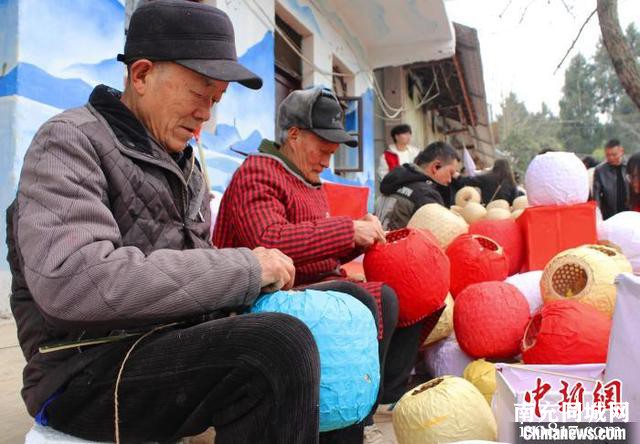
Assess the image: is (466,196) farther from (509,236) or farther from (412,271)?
(412,271)

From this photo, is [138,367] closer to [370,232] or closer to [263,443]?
[263,443]

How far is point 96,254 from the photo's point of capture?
1.13 metres

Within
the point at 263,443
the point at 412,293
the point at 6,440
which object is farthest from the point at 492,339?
the point at 6,440

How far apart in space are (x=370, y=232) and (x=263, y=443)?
1150 mm

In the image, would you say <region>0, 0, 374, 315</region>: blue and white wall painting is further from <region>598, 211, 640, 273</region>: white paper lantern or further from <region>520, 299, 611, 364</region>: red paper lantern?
<region>598, 211, 640, 273</region>: white paper lantern

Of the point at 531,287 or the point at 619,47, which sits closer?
the point at 531,287

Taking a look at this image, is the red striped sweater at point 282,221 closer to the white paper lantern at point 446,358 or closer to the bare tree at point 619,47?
the white paper lantern at point 446,358

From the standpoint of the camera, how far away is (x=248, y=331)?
120cm

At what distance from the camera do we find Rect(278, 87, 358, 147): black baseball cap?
2314 millimetres

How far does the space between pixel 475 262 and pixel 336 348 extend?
1.79 metres

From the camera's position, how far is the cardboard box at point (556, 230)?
3.29 m

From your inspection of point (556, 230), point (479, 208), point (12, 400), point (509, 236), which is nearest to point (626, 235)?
point (556, 230)

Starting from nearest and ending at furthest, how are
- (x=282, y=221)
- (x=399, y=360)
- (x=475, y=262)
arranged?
(x=282, y=221) < (x=399, y=360) < (x=475, y=262)

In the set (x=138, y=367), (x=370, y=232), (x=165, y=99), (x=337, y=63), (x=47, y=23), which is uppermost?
(x=337, y=63)
